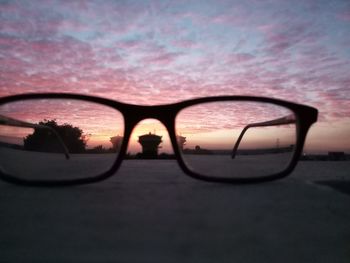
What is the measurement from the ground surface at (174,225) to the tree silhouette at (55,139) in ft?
2.18

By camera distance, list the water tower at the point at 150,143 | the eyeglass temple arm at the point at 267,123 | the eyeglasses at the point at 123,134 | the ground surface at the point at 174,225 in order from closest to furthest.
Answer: the ground surface at the point at 174,225 < the eyeglasses at the point at 123,134 < the eyeglass temple arm at the point at 267,123 < the water tower at the point at 150,143

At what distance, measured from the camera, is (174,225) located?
1.42 ft

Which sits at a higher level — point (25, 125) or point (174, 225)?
point (25, 125)

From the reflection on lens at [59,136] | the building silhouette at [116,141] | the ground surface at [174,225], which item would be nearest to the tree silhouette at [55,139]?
the reflection on lens at [59,136]

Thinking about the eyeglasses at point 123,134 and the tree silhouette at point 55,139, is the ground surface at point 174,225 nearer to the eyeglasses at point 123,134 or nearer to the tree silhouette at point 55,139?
the eyeglasses at point 123,134

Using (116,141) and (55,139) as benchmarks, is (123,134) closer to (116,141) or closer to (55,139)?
(116,141)

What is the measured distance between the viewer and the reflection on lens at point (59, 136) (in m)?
0.95

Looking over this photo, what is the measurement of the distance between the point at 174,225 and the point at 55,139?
3.85 feet

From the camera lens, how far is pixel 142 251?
0.35 m

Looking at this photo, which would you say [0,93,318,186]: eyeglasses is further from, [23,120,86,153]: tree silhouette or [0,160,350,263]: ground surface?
[0,160,350,263]: ground surface

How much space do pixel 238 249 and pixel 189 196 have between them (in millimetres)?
265

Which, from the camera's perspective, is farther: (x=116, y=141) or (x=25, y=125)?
(x=25, y=125)

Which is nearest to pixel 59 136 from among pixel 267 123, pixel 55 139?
pixel 55 139

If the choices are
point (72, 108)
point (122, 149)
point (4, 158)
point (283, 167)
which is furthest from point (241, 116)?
point (4, 158)
